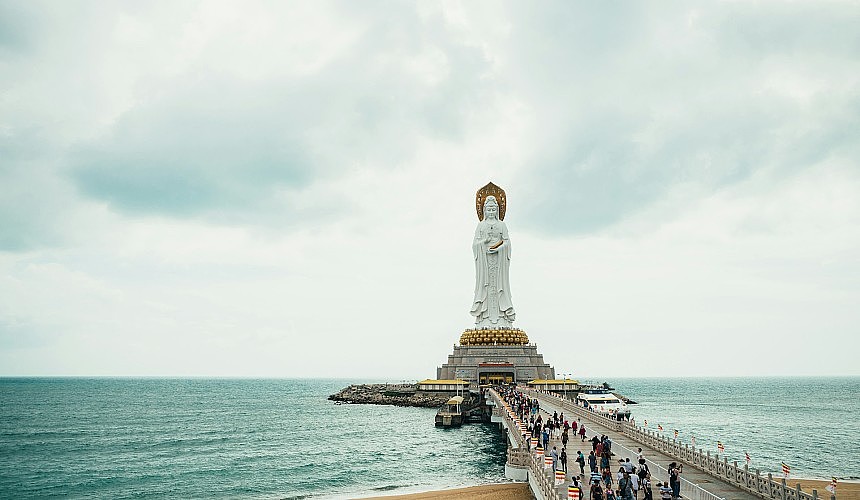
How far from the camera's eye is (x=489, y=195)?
69.8m

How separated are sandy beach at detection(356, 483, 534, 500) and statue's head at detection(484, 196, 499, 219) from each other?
4523 cm

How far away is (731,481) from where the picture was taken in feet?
58.8

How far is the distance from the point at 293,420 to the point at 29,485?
2870 cm

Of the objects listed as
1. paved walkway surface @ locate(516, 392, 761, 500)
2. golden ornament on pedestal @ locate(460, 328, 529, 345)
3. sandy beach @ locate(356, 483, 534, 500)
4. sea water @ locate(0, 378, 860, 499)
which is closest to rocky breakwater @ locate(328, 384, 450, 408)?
sea water @ locate(0, 378, 860, 499)

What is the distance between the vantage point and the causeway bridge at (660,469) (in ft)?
53.4

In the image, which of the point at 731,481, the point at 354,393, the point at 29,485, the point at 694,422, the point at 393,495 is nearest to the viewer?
the point at 731,481

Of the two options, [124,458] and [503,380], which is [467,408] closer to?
[503,380]

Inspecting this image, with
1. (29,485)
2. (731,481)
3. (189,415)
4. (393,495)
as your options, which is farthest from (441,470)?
(189,415)

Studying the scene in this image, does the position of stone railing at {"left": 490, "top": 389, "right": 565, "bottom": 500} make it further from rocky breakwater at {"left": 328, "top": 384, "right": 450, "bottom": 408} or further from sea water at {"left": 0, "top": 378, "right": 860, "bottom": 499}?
rocky breakwater at {"left": 328, "top": 384, "right": 450, "bottom": 408}

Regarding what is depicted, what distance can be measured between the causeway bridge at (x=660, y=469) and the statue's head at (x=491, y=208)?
37787mm

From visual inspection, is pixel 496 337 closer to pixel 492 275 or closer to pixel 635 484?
pixel 492 275

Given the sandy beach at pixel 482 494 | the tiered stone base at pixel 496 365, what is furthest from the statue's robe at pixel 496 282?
the sandy beach at pixel 482 494

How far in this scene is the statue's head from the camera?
68.2 metres

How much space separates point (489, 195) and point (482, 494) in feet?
160
